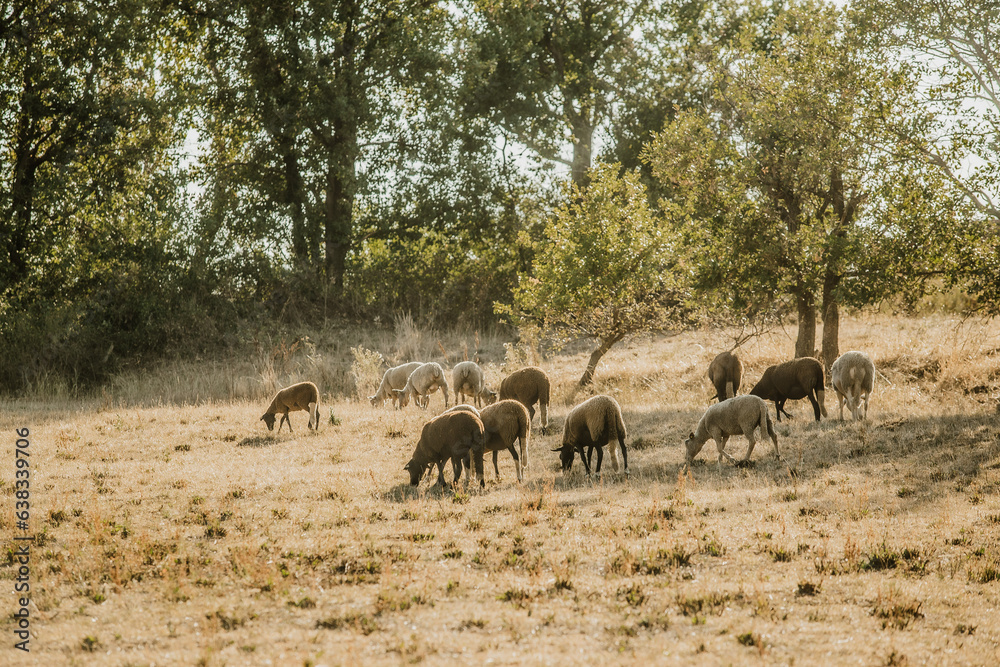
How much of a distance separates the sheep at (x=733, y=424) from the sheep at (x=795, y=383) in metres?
2.80

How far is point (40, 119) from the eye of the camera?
27.5 m

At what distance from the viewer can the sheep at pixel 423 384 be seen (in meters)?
18.1

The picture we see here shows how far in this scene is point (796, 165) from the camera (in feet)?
60.3

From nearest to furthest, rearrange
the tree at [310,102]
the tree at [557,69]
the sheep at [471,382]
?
the sheep at [471,382] → the tree at [310,102] → the tree at [557,69]

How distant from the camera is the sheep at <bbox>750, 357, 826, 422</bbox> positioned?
1492 cm

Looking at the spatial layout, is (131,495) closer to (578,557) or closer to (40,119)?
(578,557)

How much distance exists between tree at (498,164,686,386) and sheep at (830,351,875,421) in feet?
20.6

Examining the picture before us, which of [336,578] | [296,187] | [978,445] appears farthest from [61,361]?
[978,445]

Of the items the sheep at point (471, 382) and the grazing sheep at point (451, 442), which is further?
the sheep at point (471, 382)

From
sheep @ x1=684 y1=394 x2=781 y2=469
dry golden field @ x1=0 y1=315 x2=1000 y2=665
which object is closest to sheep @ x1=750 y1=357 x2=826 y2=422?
dry golden field @ x1=0 y1=315 x2=1000 y2=665

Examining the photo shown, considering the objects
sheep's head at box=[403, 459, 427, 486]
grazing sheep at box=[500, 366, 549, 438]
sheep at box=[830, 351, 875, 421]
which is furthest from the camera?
grazing sheep at box=[500, 366, 549, 438]

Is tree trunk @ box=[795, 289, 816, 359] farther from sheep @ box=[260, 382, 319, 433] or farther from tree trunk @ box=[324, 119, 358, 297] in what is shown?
tree trunk @ box=[324, 119, 358, 297]

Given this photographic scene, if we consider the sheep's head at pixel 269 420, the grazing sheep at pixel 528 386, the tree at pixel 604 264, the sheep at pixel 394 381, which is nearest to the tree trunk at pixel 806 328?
the tree at pixel 604 264

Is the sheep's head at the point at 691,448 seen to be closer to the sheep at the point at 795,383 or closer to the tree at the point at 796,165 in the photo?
the sheep at the point at 795,383
